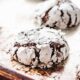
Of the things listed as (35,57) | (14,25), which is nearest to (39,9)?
(14,25)

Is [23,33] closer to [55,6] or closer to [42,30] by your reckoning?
[42,30]

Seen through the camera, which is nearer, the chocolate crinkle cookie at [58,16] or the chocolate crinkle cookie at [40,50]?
the chocolate crinkle cookie at [40,50]

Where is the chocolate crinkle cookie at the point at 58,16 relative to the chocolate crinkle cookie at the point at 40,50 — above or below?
above

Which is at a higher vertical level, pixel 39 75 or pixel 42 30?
pixel 42 30

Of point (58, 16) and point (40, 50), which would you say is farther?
point (58, 16)

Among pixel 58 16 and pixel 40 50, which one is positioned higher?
pixel 58 16

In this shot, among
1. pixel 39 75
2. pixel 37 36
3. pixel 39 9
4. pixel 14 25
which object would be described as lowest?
pixel 39 75
